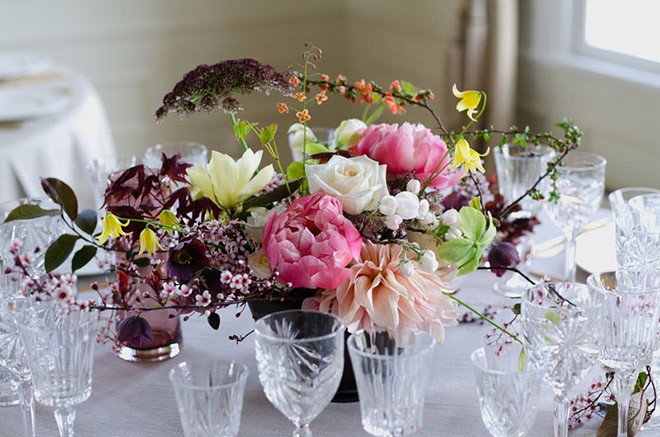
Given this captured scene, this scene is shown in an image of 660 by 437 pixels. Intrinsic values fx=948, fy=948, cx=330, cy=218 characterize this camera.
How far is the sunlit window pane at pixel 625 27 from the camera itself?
3025mm

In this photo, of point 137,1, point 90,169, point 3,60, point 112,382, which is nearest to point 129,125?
point 137,1

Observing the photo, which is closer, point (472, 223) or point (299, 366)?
point (299, 366)

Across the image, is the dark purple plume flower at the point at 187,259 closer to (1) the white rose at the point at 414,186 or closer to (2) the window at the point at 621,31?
(1) the white rose at the point at 414,186

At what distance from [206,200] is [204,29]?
3.19m

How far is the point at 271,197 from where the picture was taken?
1.31 metres

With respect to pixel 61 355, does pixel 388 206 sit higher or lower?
higher

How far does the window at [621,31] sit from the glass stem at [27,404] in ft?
7.53

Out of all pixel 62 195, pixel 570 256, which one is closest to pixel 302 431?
pixel 62 195

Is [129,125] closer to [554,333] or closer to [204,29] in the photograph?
[204,29]

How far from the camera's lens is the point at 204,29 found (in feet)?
14.4

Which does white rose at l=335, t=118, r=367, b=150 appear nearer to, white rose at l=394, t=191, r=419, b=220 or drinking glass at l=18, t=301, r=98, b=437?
white rose at l=394, t=191, r=419, b=220

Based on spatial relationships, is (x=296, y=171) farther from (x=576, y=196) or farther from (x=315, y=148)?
(x=576, y=196)

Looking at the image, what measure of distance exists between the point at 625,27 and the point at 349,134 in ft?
6.57

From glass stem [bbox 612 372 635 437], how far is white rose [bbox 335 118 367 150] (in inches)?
20.1
